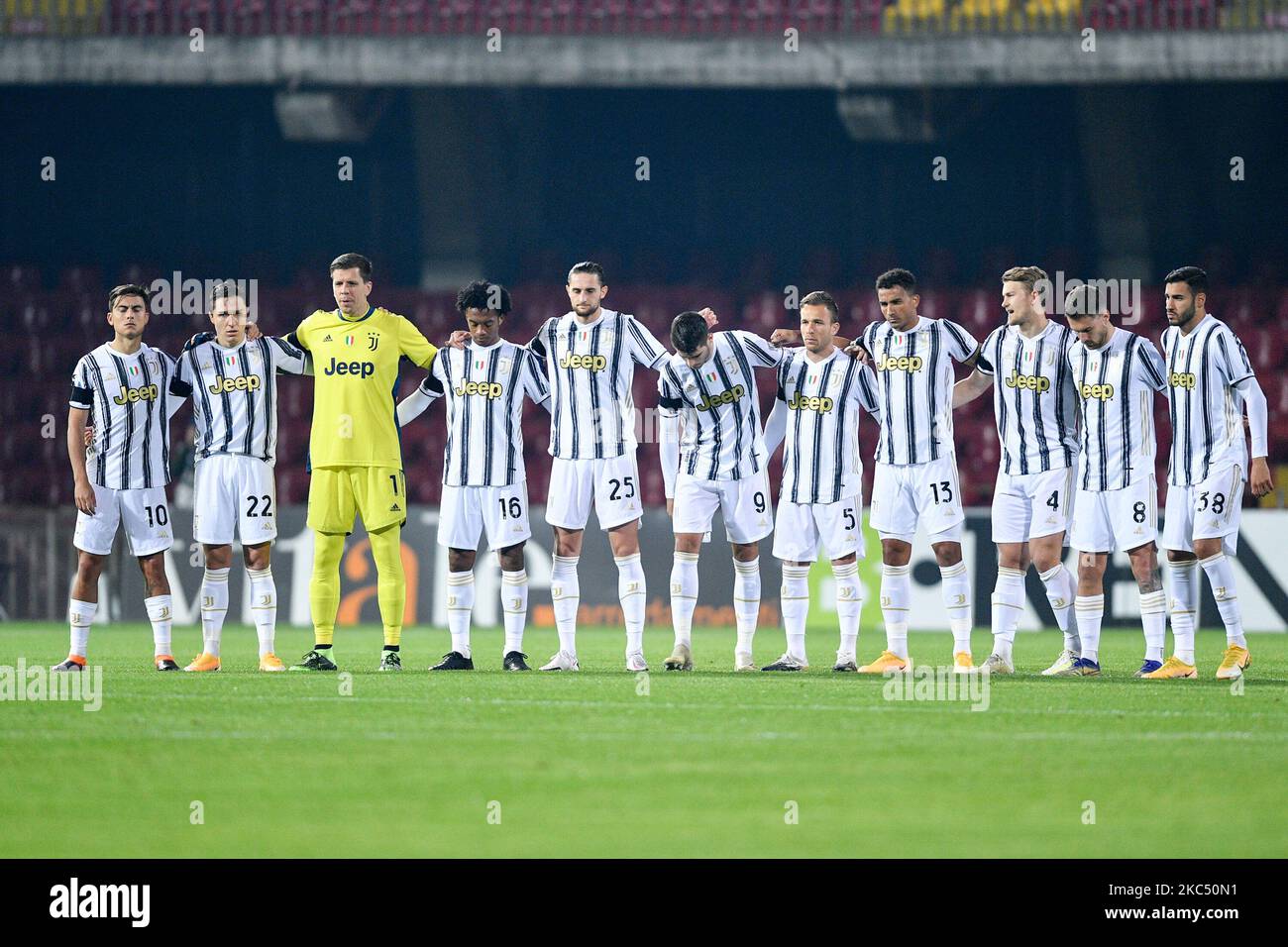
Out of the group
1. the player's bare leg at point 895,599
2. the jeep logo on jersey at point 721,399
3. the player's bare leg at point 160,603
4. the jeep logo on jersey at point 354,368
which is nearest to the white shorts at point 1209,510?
the player's bare leg at point 895,599

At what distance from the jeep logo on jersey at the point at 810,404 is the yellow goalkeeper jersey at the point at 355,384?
2099mm

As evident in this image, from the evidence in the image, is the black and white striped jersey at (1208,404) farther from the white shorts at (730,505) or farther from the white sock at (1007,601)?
the white shorts at (730,505)

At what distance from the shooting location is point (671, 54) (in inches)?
762

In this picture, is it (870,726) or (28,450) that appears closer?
(870,726)

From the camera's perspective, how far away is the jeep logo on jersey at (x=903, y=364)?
388 inches

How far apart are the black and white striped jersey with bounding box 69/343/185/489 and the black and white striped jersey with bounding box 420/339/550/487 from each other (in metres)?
1.53

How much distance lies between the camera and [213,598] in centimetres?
1002

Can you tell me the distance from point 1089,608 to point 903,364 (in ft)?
5.36

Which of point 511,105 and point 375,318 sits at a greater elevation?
point 511,105

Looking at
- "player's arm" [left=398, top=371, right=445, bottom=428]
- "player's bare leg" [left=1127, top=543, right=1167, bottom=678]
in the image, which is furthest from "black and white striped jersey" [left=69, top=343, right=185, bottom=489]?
"player's bare leg" [left=1127, top=543, right=1167, bottom=678]

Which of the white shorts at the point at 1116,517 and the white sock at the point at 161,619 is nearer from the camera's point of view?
the white shorts at the point at 1116,517

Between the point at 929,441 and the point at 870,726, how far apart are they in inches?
107

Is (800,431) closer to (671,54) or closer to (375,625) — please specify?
(375,625)
